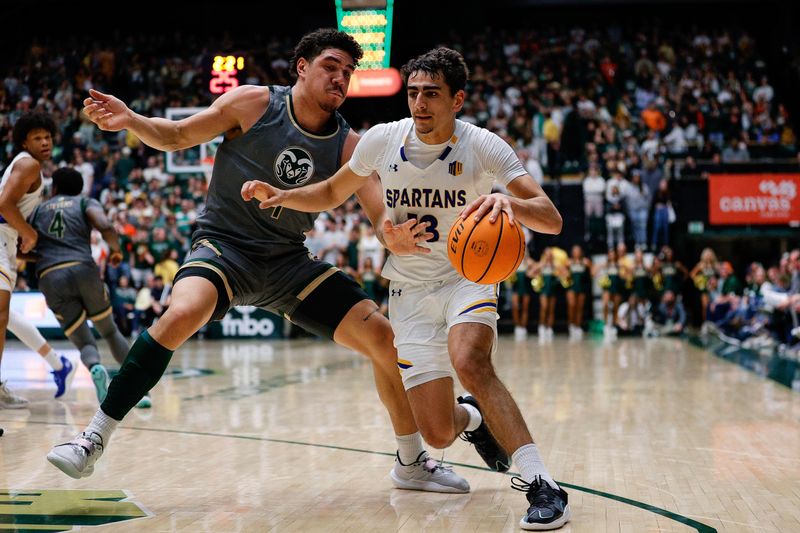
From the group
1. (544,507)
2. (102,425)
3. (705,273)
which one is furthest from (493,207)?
(705,273)

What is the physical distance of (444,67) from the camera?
4.30 meters

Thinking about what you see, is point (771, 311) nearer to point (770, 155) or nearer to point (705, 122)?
point (770, 155)

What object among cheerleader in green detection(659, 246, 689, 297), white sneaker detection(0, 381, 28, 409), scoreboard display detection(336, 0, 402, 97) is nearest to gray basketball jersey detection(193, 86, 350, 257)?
white sneaker detection(0, 381, 28, 409)

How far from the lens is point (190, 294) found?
4301mm

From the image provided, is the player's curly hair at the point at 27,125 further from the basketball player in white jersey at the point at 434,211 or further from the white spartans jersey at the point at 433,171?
the white spartans jersey at the point at 433,171

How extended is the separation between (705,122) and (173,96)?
12241mm

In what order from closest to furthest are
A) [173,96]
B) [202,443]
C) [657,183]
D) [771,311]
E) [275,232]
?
[275,232] → [202,443] → [771,311] → [657,183] → [173,96]

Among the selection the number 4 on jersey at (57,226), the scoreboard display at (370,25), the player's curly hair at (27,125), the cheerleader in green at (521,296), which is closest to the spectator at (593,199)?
the cheerleader in green at (521,296)

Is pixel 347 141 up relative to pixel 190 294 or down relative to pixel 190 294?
up

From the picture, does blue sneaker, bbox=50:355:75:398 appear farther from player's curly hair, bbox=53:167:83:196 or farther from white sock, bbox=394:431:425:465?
white sock, bbox=394:431:425:465

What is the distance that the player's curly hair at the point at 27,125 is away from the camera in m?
6.59

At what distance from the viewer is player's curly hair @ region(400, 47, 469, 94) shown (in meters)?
4.29

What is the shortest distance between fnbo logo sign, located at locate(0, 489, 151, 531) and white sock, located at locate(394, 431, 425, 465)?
4.25 ft

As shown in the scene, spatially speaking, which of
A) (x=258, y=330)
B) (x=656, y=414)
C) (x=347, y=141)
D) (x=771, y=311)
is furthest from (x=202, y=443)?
(x=258, y=330)
